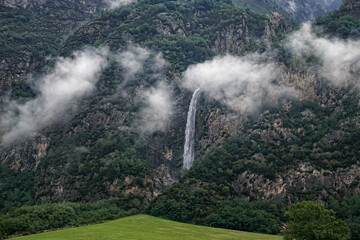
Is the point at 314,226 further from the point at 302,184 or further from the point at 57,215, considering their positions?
the point at 57,215

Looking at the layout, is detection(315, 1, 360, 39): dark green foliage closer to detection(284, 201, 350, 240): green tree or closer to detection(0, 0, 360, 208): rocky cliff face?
detection(0, 0, 360, 208): rocky cliff face

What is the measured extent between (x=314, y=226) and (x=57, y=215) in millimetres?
51989

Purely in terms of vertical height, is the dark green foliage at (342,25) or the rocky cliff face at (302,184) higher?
the dark green foliage at (342,25)

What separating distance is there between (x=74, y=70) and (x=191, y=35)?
6385 cm

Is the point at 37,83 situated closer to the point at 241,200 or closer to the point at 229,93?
the point at 229,93

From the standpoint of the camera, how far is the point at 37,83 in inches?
6437

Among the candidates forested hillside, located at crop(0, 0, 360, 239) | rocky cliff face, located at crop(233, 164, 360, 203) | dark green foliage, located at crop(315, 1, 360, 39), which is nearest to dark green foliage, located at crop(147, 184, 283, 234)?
forested hillside, located at crop(0, 0, 360, 239)

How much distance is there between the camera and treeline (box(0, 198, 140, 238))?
62.9 meters

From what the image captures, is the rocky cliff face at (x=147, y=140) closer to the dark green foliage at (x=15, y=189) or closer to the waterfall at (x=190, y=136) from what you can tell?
the waterfall at (x=190, y=136)

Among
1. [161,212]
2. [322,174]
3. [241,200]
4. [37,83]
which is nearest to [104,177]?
[161,212]

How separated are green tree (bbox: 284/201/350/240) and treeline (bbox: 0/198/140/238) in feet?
145

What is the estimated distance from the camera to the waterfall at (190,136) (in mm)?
124625

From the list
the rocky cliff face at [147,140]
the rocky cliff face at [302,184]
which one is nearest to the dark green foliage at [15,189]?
the rocky cliff face at [147,140]

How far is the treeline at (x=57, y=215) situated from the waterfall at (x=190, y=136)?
31.4 meters
